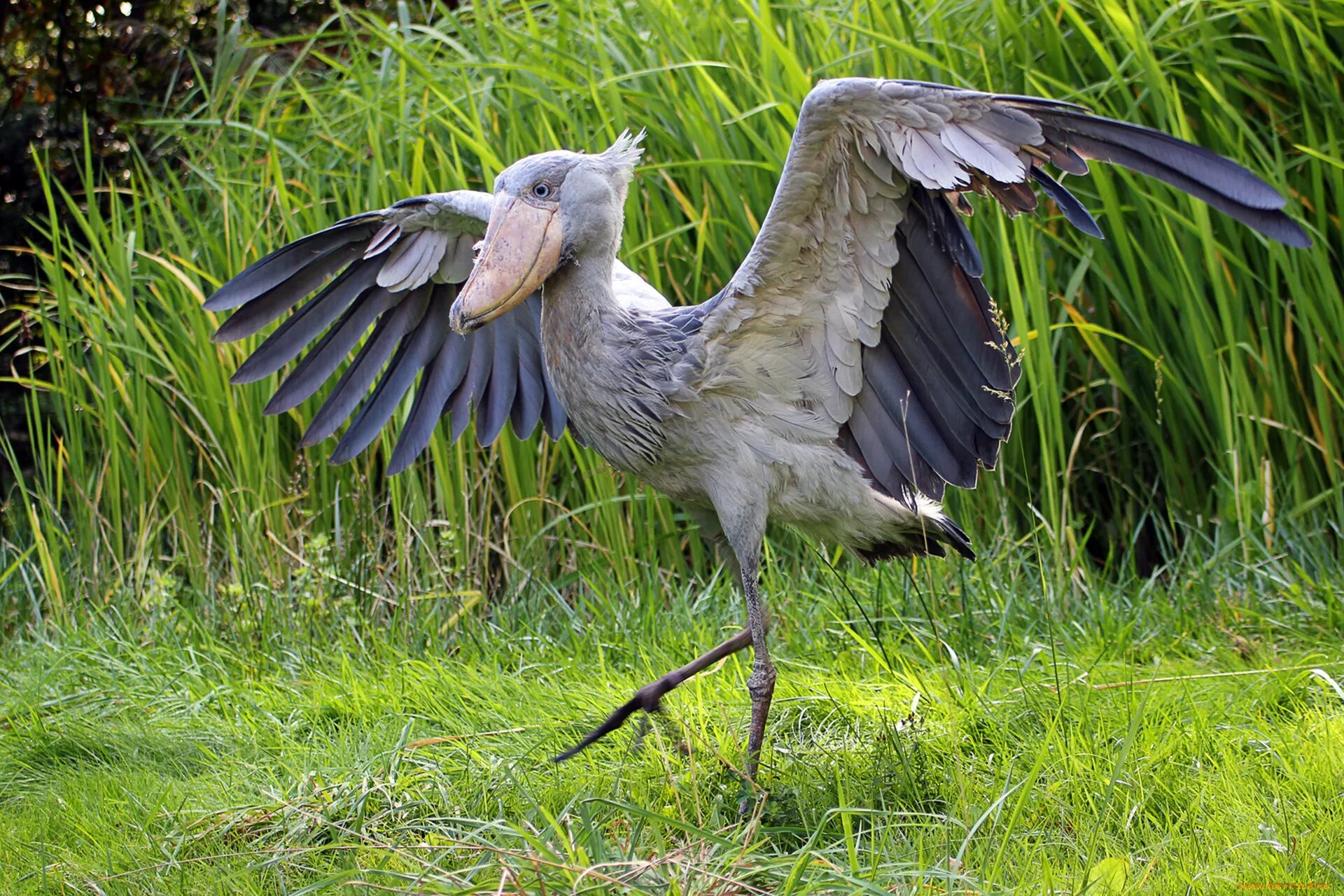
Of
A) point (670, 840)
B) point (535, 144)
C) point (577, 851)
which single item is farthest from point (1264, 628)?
point (535, 144)

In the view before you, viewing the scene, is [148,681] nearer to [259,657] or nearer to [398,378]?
[259,657]

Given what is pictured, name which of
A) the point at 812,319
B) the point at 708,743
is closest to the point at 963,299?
the point at 812,319

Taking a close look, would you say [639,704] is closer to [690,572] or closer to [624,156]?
[624,156]

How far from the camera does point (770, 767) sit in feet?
8.98

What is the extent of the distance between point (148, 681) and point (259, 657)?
31 centimetres

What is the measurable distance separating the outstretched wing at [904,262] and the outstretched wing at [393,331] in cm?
78

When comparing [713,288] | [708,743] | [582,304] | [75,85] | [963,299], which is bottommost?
[708,743]

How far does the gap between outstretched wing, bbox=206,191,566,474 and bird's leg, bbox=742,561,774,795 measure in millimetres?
852

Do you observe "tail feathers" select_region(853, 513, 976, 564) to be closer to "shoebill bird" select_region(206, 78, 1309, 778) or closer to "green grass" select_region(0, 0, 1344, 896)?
"shoebill bird" select_region(206, 78, 1309, 778)

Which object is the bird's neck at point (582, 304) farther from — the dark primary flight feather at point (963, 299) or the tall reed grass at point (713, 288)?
the tall reed grass at point (713, 288)

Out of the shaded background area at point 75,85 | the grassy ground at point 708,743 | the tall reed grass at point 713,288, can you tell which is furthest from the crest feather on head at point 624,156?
the shaded background area at point 75,85

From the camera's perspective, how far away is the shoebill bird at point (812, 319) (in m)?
2.33

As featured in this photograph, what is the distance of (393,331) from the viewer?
138 inches

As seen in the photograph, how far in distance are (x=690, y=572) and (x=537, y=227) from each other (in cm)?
192
